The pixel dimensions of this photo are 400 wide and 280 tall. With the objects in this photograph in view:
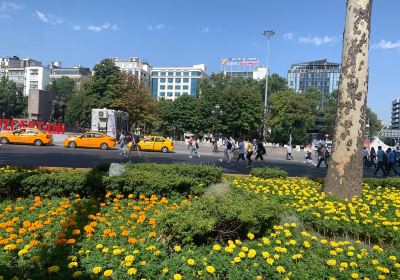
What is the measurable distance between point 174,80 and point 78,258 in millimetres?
129503

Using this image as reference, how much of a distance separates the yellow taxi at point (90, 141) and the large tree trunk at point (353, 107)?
835 inches

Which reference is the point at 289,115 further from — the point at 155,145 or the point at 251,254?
the point at 251,254

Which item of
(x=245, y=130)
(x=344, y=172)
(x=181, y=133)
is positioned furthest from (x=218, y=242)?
(x=181, y=133)

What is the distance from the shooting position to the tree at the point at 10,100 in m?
67.1

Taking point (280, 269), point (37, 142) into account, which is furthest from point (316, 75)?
point (280, 269)

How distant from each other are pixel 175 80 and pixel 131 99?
276 ft

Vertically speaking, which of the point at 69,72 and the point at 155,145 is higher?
the point at 69,72

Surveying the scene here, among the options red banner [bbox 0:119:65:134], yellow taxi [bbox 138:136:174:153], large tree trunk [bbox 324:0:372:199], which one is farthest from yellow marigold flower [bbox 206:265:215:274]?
red banner [bbox 0:119:65:134]

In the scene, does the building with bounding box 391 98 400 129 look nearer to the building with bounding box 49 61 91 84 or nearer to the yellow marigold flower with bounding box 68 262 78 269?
the building with bounding box 49 61 91 84

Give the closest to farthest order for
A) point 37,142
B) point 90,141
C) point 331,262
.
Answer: point 331,262, point 37,142, point 90,141

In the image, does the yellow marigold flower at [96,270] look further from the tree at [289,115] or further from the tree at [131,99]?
the tree at [289,115]

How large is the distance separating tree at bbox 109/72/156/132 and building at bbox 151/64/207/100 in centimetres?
7759

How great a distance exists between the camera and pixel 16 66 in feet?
421

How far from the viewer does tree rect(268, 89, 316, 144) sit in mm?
65500
